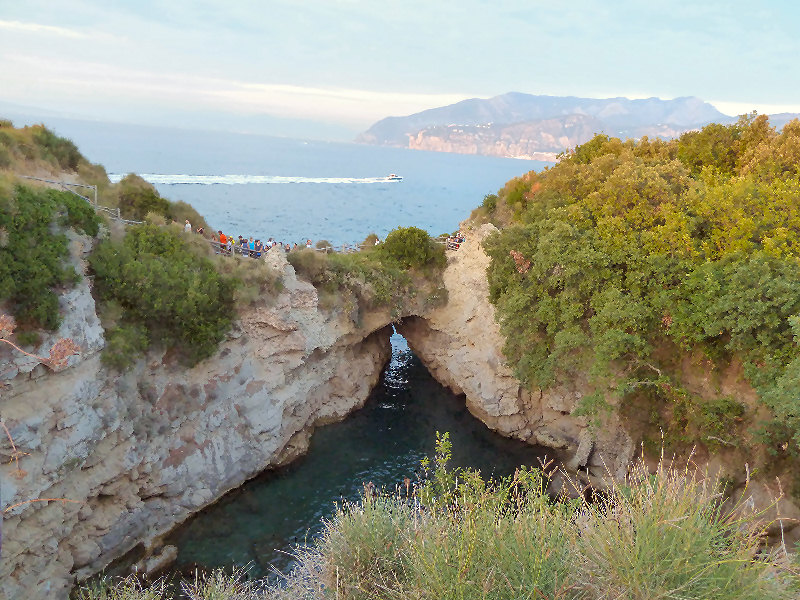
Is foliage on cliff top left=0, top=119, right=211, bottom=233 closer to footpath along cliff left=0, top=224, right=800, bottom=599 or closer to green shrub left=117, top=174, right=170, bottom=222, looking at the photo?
green shrub left=117, top=174, right=170, bottom=222

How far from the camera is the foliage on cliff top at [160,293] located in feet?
61.5

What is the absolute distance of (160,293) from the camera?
19.7 meters

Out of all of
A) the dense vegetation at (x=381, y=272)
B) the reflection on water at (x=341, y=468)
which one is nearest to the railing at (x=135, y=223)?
the dense vegetation at (x=381, y=272)

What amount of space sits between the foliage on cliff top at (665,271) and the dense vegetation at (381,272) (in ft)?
15.5

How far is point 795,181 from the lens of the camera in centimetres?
2031

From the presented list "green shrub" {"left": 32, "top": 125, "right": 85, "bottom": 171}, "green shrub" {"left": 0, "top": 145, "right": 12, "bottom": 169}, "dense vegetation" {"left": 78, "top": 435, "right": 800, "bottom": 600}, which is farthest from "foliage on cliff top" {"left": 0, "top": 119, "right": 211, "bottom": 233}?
"dense vegetation" {"left": 78, "top": 435, "right": 800, "bottom": 600}

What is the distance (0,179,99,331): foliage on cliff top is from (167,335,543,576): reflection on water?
1000 centimetres

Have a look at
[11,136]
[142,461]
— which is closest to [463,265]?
[142,461]

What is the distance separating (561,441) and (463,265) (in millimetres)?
11044

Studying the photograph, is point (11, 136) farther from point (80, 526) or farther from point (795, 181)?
point (795, 181)

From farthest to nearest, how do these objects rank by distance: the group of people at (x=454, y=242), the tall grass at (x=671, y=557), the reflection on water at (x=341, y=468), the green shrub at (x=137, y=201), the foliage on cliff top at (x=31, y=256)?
the group of people at (x=454, y=242) → the green shrub at (x=137, y=201) → the reflection on water at (x=341, y=468) → the foliage on cliff top at (x=31, y=256) → the tall grass at (x=671, y=557)

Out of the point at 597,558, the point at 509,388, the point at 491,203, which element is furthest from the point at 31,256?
the point at 491,203

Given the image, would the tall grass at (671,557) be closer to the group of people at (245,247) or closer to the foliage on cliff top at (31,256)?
the foliage on cliff top at (31,256)

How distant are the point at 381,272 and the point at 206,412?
11.6m
